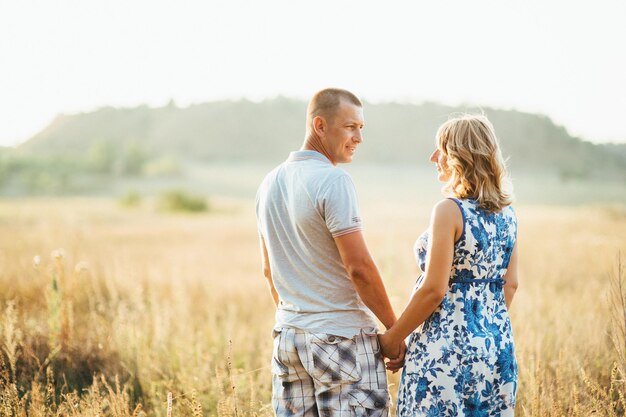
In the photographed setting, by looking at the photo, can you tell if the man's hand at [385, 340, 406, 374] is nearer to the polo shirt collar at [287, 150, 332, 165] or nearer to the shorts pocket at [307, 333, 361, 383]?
the shorts pocket at [307, 333, 361, 383]

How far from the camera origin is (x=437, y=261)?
8.05 feet

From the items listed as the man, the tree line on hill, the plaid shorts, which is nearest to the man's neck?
the man

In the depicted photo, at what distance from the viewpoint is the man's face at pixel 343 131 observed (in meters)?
2.65

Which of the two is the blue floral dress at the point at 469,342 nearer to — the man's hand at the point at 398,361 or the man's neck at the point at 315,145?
the man's hand at the point at 398,361

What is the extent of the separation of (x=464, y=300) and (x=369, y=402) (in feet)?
2.00

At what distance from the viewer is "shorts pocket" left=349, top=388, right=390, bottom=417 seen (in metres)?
2.51

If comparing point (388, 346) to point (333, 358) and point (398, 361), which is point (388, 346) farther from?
point (333, 358)

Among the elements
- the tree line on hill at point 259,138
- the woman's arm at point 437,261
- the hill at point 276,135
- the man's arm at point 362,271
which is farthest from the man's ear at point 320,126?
the hill at point 276,135

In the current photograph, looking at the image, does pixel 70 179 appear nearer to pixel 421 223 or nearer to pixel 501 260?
pixel 421 223

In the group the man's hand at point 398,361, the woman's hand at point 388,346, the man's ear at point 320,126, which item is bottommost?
the man's hand at point 398,361

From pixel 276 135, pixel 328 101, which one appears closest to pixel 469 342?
pixel 328 101

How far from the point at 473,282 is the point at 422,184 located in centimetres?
4998

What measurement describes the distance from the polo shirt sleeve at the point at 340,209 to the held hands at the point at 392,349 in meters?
0.54

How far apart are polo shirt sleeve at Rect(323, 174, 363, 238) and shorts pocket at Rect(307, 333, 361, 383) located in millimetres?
466
